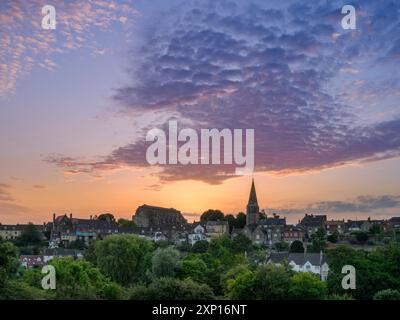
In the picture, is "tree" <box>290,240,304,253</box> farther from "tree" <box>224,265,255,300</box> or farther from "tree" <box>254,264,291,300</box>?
"tree" <box>254,264,291,300</box>

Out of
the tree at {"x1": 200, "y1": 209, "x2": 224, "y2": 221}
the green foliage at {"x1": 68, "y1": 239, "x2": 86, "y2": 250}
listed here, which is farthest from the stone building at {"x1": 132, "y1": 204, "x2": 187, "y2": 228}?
the green foliage at {"x1": 68, "y1": 239, "x2": 86, "y2": 250}

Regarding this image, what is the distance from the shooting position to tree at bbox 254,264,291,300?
1602cm

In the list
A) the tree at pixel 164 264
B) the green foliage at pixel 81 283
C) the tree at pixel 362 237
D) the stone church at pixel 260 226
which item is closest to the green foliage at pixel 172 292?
the green foliage at pixel 81 283

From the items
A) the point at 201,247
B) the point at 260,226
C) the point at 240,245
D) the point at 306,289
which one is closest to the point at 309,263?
the point at 240,245

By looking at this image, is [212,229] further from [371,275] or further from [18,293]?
[18,293]

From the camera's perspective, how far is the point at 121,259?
25609mm

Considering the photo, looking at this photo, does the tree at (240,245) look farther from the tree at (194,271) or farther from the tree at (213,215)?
the tree at (213,215)

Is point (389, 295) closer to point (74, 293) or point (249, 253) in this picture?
point (74, 293)

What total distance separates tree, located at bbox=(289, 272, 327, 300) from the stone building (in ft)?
118

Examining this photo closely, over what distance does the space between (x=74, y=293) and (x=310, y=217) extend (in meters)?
40.7

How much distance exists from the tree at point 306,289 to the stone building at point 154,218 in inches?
1411

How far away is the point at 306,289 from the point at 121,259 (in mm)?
11472
